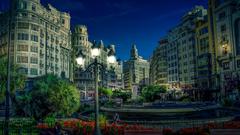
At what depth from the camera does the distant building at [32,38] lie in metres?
74.9

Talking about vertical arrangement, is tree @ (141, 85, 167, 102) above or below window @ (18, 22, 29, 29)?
below

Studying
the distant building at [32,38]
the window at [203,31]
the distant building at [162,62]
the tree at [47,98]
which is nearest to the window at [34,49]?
the distant building at [32,38]

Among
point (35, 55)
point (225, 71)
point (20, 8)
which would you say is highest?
point (20, 8)

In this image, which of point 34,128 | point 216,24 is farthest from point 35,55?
point 34,128

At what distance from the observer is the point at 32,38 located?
77.4 m

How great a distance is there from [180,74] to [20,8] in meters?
58.6

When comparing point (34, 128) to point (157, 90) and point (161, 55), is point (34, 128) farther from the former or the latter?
point (161, 55)

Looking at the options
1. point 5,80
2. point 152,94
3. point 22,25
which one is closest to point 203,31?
point 152,94

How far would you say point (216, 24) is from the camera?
75750mm

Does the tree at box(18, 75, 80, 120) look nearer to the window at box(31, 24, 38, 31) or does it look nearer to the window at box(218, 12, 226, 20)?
A: the window at box(31, 24, 38, 31)

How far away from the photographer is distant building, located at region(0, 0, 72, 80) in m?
74.9

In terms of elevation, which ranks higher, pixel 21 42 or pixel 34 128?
pixel 21 42

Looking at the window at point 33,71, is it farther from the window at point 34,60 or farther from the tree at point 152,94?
the tree at point 152,94

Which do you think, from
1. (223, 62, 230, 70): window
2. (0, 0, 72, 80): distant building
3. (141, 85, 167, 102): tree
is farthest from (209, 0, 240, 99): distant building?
(0, 0, 72, 80): distant building
